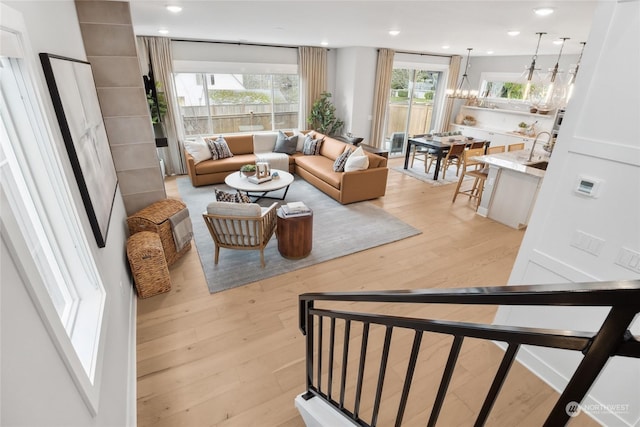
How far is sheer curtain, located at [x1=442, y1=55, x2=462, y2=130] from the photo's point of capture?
7.98 meters

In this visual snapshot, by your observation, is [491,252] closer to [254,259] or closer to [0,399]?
[254,259]

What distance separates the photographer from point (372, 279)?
3.25 metres

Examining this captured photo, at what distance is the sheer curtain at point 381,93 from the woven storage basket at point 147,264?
5918 mm

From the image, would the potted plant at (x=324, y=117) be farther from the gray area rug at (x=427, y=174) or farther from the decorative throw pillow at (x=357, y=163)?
the decorative throw pillow at (x=357, y=163)

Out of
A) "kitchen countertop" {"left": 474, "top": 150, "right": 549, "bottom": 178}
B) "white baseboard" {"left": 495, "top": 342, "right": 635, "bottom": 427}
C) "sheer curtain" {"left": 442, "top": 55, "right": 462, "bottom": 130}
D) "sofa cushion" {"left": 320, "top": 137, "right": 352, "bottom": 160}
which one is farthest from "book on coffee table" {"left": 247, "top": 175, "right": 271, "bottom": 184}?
"sheer curtain" {"left": 442, "top": 55, "right": 462, "bottom": 130}

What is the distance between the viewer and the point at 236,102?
671 centimetres

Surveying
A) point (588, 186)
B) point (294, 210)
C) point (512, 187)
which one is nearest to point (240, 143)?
point (294, 210)

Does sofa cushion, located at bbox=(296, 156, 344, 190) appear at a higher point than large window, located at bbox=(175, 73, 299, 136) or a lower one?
lower

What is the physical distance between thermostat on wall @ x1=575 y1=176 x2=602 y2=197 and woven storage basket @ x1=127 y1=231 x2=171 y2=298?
10.5 feet

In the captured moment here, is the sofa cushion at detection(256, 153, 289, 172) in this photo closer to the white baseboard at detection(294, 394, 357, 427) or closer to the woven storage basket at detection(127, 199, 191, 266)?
the woven storage basket at detection(127, 199, 191, 266)

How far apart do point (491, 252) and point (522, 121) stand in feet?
18.1

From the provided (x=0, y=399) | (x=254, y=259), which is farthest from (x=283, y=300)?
(x=0, y=399)

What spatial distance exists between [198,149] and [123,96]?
2.66 m

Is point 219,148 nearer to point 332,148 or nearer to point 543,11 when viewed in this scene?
point 332,148
